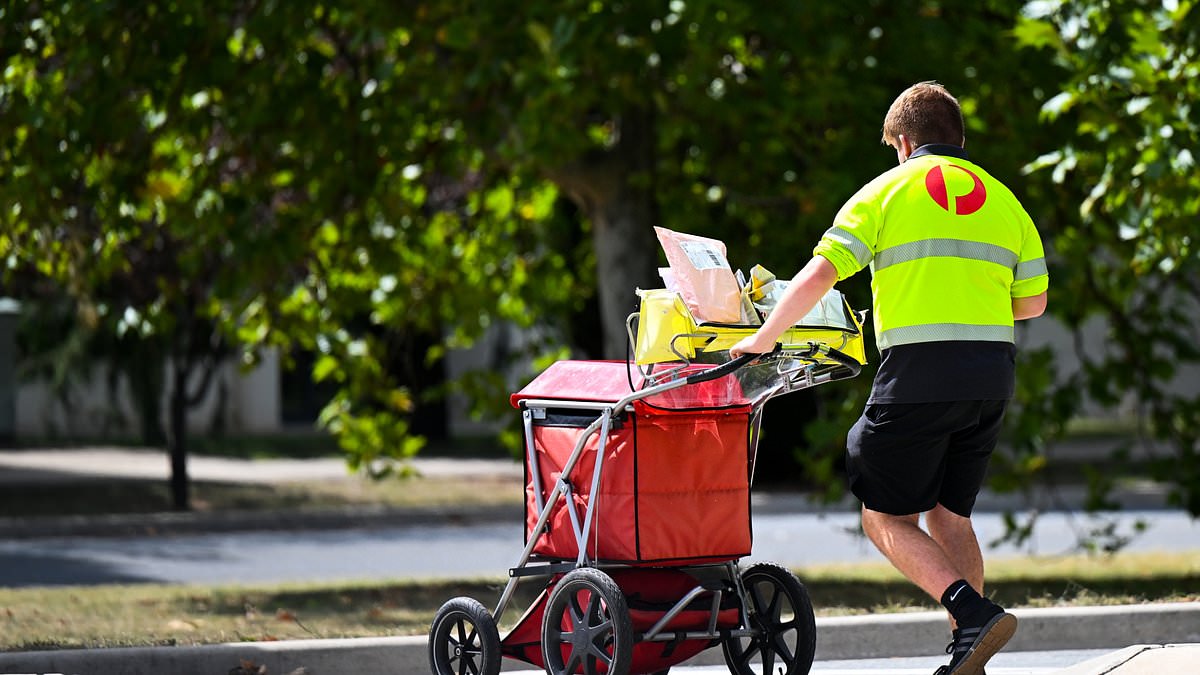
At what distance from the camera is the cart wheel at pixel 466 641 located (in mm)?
5691

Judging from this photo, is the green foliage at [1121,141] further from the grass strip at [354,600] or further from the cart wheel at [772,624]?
the cart wheel at [772,624]

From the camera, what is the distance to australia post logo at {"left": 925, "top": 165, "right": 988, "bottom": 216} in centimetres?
531

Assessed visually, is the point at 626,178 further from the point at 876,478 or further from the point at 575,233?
the point at 876,478

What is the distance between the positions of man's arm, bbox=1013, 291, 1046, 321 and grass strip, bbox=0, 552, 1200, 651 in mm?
2438

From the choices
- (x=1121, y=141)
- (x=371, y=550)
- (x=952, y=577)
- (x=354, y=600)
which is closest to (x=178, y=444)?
(x=371, y=550)

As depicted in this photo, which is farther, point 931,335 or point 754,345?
point 931,335

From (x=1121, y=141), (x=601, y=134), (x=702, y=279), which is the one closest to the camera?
(x=702, y=279)

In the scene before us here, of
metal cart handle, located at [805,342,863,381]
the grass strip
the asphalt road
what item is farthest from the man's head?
the asphalt road

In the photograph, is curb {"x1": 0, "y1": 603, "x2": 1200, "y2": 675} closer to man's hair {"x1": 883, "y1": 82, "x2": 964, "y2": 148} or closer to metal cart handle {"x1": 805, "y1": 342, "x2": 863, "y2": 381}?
metal cart handle {"x1": 805, "y1": 342, "x2": 863, "y2": 381}

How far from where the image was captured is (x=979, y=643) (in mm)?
5094

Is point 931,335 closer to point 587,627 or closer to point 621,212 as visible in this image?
point 587,627

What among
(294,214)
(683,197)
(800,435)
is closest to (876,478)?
(294,214)

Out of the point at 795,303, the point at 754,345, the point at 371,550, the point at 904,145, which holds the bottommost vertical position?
the point at 371,550

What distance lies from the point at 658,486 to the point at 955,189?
49.7 inches
